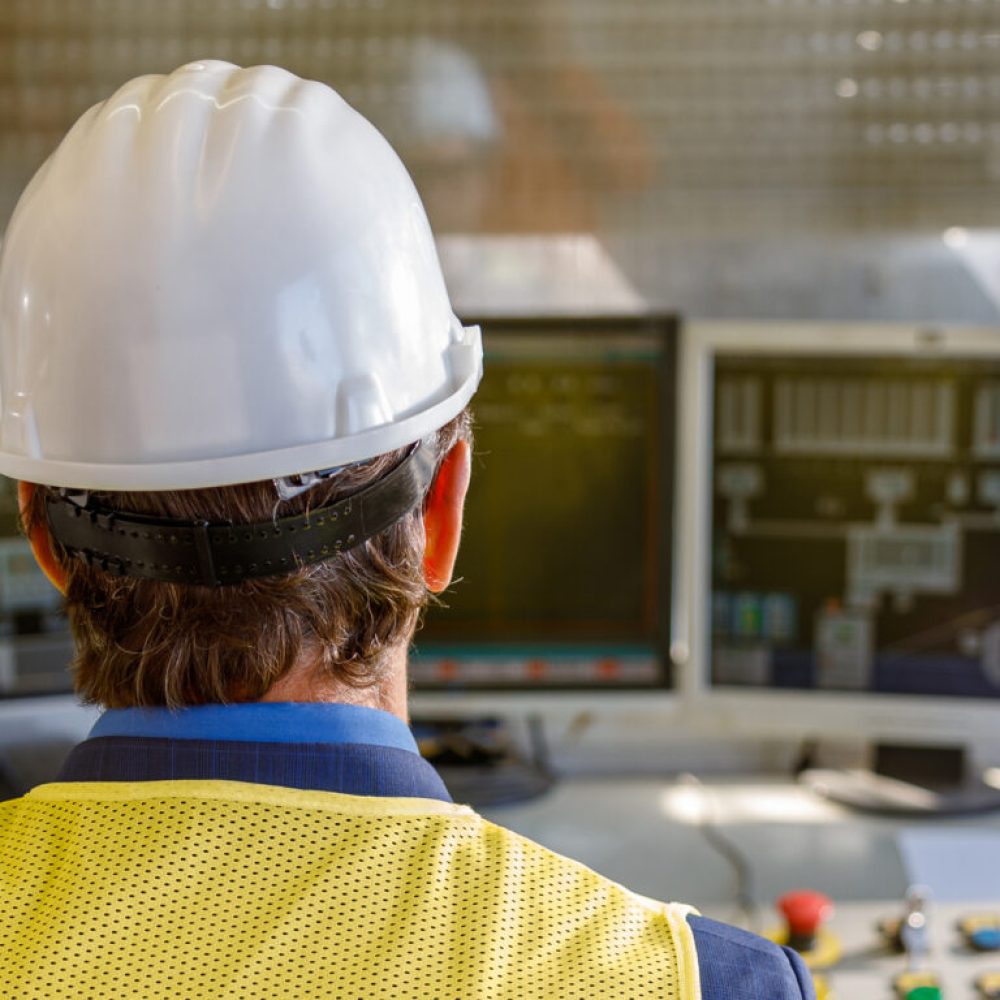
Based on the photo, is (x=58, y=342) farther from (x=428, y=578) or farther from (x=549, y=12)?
(x=549, y=12)

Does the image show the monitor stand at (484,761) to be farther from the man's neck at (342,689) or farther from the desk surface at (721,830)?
the man's neck at (342,689)

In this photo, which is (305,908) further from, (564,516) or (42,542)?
(564,516)

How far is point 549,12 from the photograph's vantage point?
1.62 meters

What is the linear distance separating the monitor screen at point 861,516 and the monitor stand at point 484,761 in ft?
1.15

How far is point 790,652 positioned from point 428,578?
36.9 inches

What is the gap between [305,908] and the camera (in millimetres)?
530

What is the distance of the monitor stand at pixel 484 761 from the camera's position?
5.42ft

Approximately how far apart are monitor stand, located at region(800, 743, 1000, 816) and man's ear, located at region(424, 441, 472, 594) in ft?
3.42

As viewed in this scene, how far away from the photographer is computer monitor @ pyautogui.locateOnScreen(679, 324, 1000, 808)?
152cm

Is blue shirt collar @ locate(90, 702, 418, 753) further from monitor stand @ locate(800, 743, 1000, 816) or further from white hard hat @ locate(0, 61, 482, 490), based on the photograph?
monitor stand @ locate(800, 743, 1000, 816)

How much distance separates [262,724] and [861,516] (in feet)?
3.50

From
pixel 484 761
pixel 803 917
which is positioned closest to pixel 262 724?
pixel 803 917

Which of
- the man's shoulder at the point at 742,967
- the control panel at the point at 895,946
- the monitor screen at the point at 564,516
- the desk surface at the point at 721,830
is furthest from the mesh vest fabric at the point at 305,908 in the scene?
the monitor screen at the point at 564,516

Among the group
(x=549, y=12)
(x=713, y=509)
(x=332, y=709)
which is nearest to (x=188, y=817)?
(x=332, y=709)
